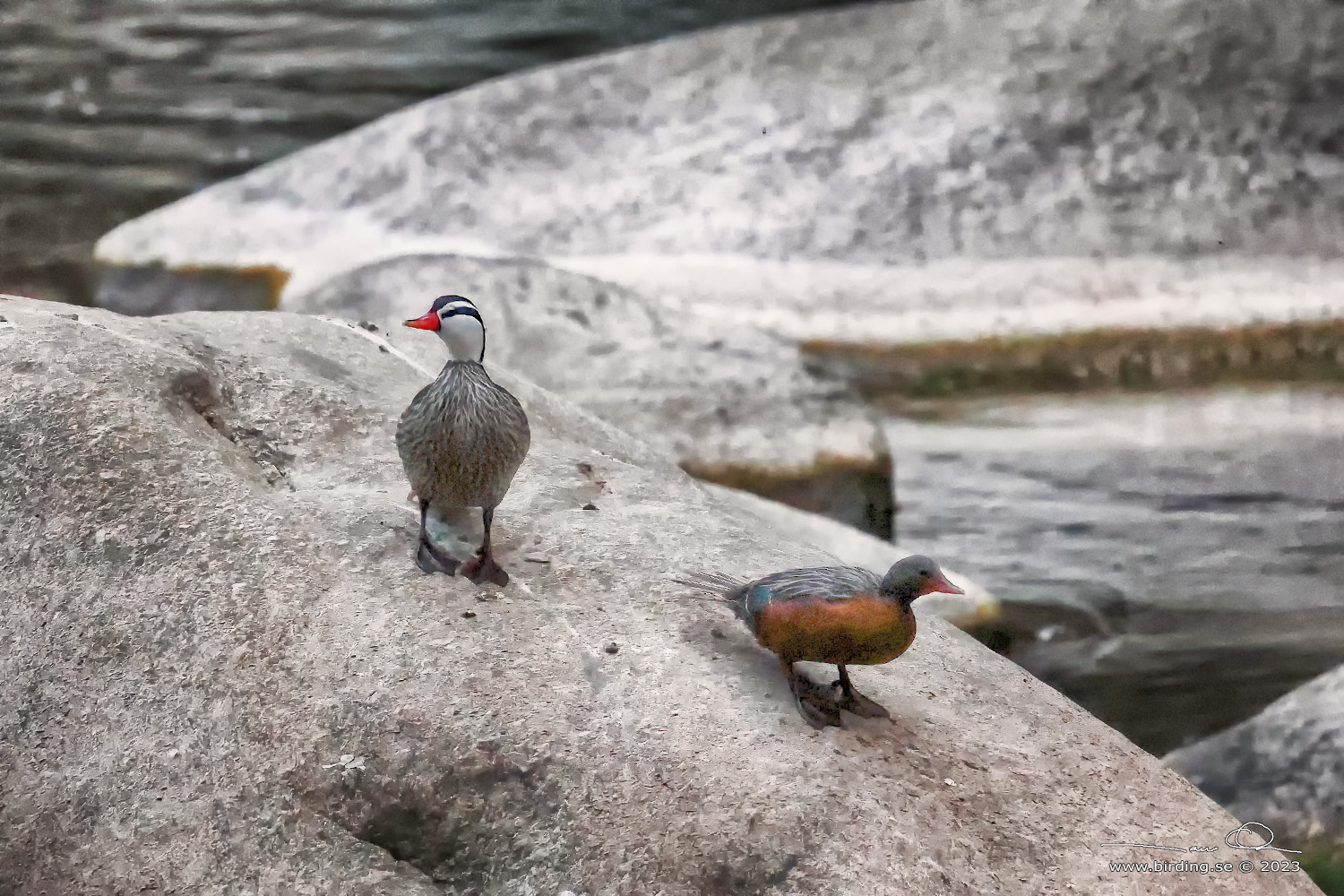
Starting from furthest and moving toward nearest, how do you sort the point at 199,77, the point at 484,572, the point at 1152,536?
the point at 1152,536 < the point at 199,77 < the point at 484,572

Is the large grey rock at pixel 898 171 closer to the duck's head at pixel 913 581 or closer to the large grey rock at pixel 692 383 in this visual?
the large grey rock at pixel 692 383

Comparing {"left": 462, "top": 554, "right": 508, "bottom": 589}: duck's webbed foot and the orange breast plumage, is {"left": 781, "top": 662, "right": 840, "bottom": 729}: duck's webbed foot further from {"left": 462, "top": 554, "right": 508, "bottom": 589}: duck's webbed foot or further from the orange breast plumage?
{"left": 462, "top": 554, "right": 508, "bottom": 589}: duck's webbed foot

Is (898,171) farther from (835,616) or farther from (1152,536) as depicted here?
(835,616)

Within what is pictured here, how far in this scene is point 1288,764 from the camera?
11.3 feet

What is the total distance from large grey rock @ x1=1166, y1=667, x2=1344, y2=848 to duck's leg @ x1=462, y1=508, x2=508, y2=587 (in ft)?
8.63

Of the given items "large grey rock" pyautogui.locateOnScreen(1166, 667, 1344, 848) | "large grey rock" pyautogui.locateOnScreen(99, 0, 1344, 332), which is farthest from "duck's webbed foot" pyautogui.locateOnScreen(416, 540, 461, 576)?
"large grey rock" pyautogui.locateOnScreen(1166, 667, 1344, 848)

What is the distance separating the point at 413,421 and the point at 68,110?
2.44 meters

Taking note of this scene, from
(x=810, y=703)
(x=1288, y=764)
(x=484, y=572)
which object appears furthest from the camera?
(x=1288, y=764)

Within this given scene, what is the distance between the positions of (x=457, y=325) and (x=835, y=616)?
2.80 feet

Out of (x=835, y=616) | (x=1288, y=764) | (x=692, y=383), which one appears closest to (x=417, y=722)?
(x=835, y=616)

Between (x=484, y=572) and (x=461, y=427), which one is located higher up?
(x=461, y=427)

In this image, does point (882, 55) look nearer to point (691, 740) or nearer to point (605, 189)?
point (605, 189)

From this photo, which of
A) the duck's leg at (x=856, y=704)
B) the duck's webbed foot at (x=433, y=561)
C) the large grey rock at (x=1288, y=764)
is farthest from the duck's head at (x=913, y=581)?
the large grey rock at (x=1288, y=764)

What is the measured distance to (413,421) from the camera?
2002 millimetres
